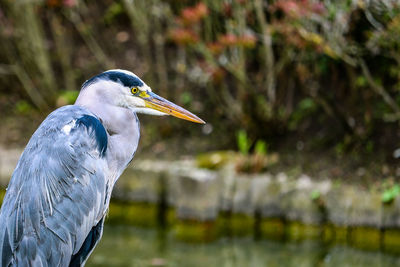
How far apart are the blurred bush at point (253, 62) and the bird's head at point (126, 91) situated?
265 centimetres

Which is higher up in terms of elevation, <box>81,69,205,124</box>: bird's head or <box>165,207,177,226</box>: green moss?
<box>81,69,205,124</box>: bird's head

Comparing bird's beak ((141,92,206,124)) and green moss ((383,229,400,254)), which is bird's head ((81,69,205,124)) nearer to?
bird's beak ((141,92,206,124))

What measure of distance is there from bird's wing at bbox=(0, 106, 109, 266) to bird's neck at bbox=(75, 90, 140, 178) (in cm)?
7

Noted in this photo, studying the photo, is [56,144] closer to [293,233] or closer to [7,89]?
[293,233]

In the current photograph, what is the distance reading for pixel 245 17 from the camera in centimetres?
698

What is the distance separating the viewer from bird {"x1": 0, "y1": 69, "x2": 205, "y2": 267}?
3.02 meters

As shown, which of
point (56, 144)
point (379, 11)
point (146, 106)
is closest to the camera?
point (56, 144)

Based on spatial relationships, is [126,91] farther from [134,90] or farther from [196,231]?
[196,231]

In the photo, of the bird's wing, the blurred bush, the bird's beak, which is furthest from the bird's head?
the blurred bush

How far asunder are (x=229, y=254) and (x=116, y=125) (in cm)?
291

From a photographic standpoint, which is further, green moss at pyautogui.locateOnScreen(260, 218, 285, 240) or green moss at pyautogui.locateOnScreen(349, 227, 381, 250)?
green moss at pyautogui.locateOnScreen(260, 218, 285, 240)

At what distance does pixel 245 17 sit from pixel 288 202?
2.13 m

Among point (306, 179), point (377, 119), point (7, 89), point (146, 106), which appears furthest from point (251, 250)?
point (7, 89)

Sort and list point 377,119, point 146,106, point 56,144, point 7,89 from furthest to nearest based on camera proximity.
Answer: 1. point 7,89
2. point 377,119
3. point 146,106
4. point 56,144
